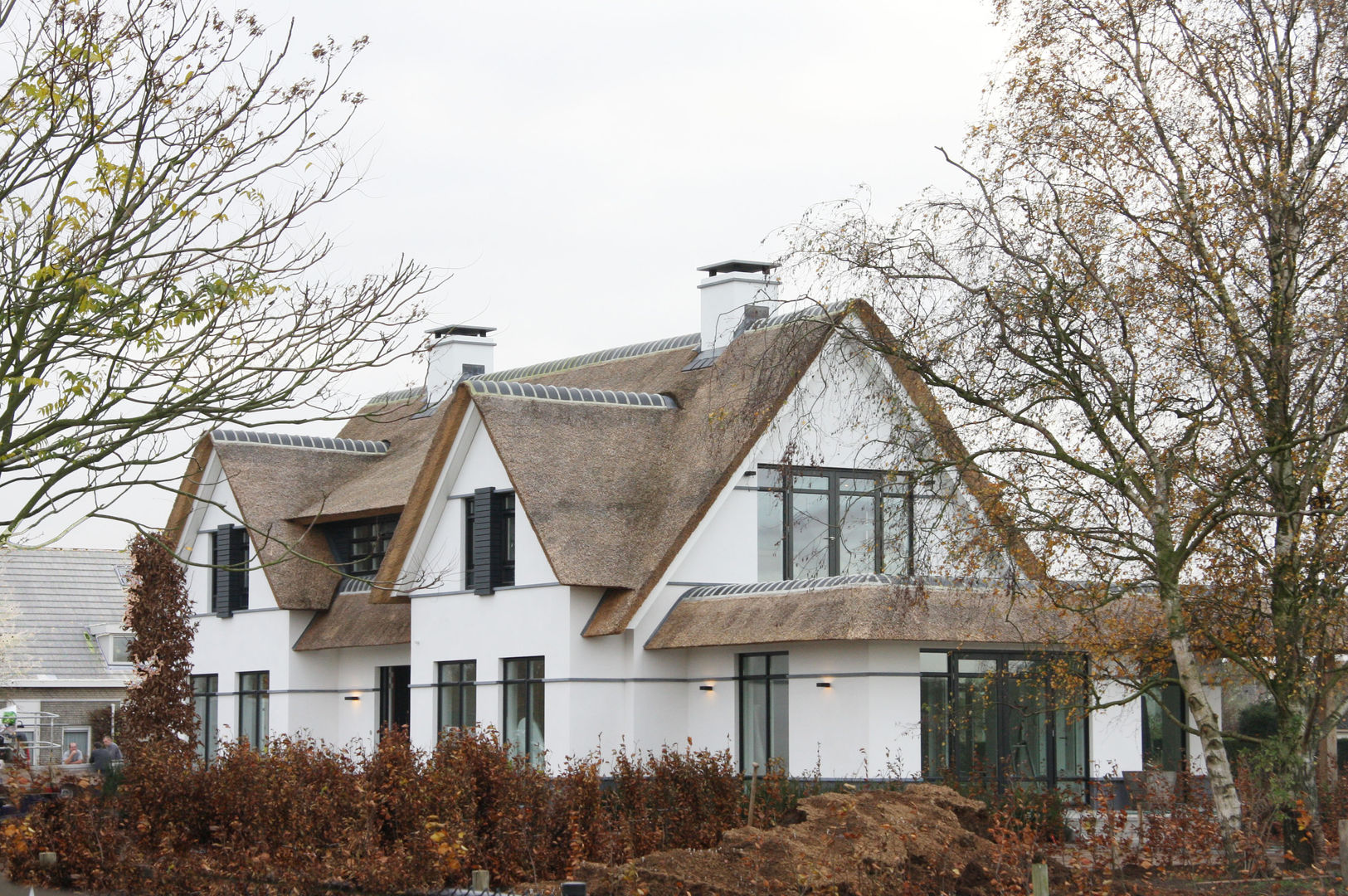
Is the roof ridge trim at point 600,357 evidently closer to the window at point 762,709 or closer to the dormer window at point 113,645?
the window at point 762,709

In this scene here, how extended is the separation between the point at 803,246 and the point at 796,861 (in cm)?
663

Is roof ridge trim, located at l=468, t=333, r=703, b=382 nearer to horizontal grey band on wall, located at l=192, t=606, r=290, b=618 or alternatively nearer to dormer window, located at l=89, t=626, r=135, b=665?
horizontal grey band on wall, located at l=192, t=606, r=290, b=618

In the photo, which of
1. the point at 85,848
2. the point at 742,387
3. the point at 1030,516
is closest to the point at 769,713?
the point at 742,387

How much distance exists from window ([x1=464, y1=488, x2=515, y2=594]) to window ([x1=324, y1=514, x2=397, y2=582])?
12.1 feet

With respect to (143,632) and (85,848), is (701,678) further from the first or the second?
(143,632)

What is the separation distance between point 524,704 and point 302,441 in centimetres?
1009

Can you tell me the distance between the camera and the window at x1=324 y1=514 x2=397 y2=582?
29.8 m

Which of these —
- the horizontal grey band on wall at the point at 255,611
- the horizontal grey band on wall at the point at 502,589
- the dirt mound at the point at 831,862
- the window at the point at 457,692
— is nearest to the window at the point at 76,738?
the horizontal grey band on wall at the point at 255,611

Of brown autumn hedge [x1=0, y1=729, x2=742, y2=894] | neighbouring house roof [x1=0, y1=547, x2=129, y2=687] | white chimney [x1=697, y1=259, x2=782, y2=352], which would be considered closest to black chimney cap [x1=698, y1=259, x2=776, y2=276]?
white chimney [x1=697, y1=259, x2=782, y2=352]

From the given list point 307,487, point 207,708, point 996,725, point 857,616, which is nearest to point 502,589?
point 857,616

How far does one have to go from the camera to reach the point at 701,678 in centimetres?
2425

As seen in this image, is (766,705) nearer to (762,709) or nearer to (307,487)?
(762,709)

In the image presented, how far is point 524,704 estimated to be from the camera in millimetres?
24922

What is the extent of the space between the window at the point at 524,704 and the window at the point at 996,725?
5.88 metres
